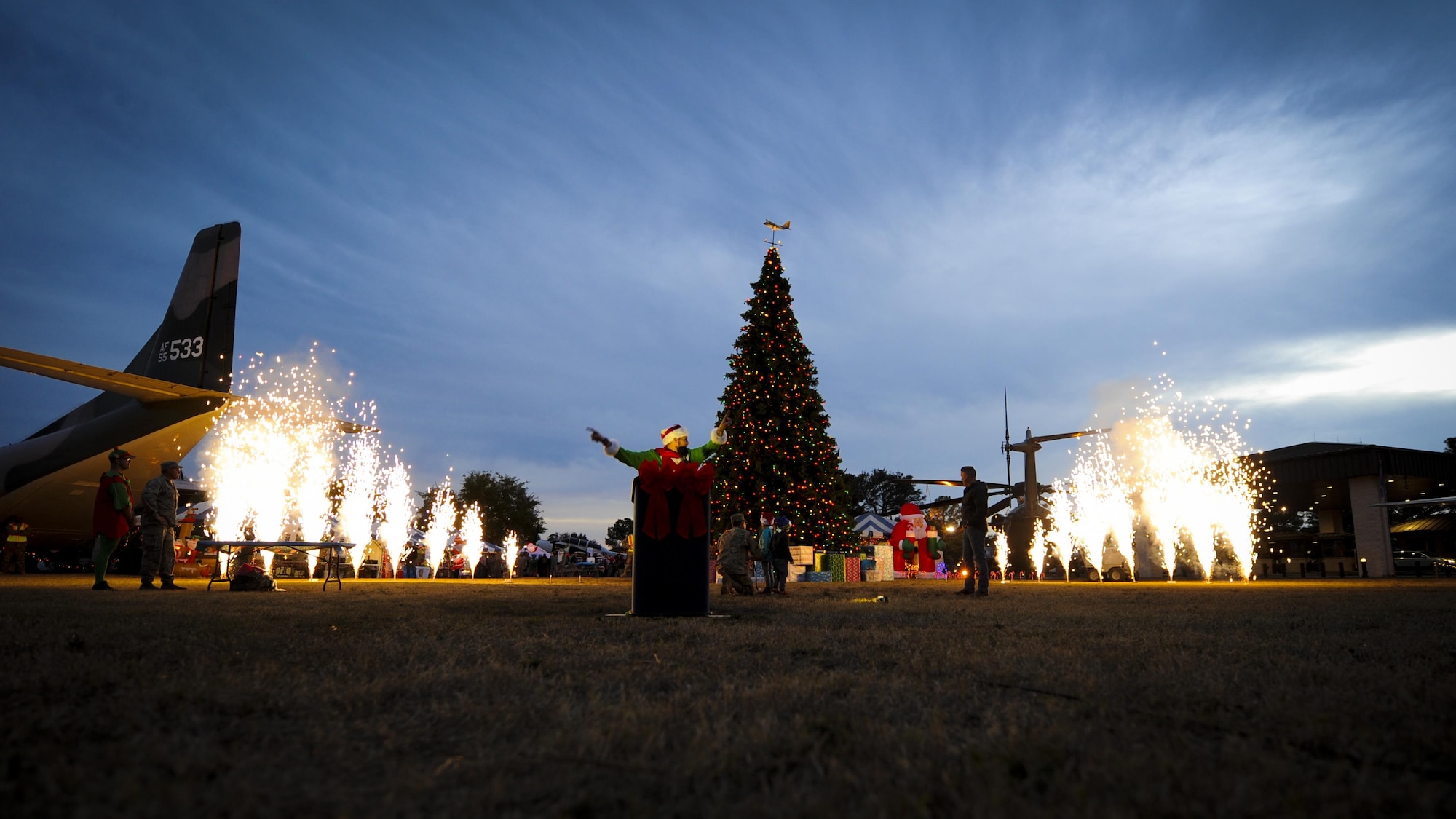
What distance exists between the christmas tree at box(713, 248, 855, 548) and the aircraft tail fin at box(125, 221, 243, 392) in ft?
42.1

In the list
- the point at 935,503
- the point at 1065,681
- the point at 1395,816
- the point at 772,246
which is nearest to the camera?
the point at 1395,816

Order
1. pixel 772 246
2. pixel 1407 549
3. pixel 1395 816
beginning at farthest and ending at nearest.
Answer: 1. pixel 1407 549
2. pixel 772 246
3. pixel 1395 816

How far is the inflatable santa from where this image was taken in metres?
28.1

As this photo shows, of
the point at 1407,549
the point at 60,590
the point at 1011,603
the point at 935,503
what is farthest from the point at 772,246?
the point at 1407,549

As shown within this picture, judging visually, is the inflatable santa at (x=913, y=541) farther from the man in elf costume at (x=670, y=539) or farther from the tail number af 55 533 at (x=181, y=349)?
the tail number af 55 533 at (x=181, y=349)

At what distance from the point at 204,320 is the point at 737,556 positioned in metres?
15.7

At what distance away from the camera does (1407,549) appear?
41.7 metres

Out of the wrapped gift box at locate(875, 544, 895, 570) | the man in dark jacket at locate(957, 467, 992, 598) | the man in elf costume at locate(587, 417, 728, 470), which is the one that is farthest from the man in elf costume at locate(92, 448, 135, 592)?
the wrapped gift box at locate(875, 544, 895, 570)

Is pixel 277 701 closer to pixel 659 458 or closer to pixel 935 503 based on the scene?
pixel 659 458

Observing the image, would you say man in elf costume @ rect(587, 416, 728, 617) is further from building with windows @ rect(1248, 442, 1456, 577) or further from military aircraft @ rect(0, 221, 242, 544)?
building with windows @ rect(1248, 442, 1456, 577)

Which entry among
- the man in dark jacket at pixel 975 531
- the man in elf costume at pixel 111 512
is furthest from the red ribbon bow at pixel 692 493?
the man in elf costume at pixel 111 512

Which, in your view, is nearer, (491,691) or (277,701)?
(277,701)

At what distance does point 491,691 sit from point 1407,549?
54.4m

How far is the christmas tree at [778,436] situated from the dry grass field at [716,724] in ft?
54.6
